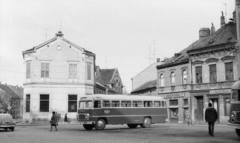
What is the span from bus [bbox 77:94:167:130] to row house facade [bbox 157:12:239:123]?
32.2ft

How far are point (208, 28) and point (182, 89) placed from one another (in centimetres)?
1221

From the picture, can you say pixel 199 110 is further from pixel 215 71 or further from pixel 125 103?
pixel 125 103

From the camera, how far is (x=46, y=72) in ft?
144

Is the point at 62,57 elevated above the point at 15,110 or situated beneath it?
elevated above

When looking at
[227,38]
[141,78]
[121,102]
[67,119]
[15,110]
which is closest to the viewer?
[121,102]

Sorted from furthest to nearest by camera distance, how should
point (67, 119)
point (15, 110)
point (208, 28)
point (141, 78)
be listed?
1. point (15, 110)
2. point (141, 78)
3. point (208, 28)
4. point (67, 119)

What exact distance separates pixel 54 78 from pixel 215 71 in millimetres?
20824

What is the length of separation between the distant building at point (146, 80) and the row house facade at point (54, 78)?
1667 cm

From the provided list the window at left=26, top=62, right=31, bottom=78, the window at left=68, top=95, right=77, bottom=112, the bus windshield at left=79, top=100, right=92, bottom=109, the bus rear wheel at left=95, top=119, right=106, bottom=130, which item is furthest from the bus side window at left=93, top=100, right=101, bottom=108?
the window at left=26, top=62, right=31, bottom=78

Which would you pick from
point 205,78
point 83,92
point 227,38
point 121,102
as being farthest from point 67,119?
point 227,38

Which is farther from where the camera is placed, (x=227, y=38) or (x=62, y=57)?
(x=62, y=57)

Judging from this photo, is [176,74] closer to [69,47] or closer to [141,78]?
[69,47]

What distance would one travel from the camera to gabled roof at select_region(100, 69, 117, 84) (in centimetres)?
7731

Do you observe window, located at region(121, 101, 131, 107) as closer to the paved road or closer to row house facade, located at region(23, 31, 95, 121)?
the paved road
